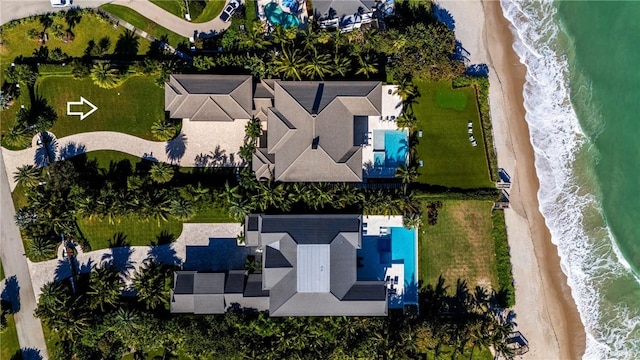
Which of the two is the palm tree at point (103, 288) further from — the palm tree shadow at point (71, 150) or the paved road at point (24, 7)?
the paved road at point (24, 7)

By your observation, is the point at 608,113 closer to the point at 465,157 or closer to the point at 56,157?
the point at 465,157

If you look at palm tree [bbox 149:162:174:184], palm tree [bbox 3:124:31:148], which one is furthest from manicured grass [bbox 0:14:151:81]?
palm tree [bbox 149:162:174:184]

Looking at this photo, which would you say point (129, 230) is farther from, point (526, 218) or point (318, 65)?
point (526, 218)

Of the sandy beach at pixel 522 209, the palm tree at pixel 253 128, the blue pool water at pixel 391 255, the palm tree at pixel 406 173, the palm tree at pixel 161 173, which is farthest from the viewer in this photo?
the sandy beach at pixel 522 209

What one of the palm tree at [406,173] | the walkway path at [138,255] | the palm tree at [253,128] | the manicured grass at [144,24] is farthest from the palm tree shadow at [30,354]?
the palm tree at [406,173]

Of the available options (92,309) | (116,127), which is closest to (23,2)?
(116,127)

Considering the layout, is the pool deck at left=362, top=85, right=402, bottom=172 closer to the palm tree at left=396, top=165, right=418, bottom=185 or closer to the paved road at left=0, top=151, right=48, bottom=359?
the palm tree at left=396, top=165, right=418, bottom=185
